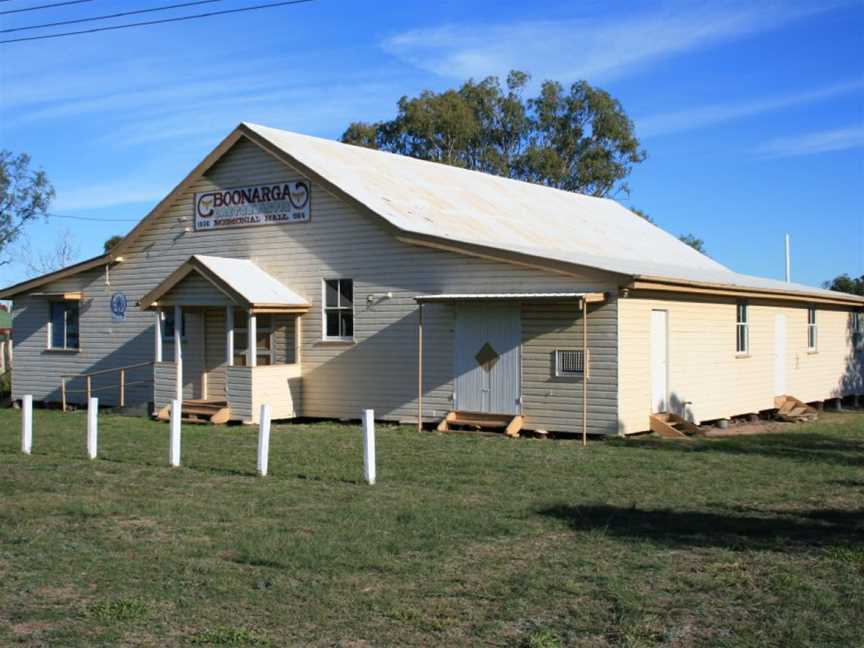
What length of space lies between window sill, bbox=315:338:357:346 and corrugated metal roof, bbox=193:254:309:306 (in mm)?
870

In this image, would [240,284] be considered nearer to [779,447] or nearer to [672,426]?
[672,426]

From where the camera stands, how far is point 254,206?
23.1 metres

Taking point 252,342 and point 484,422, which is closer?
point 484,422

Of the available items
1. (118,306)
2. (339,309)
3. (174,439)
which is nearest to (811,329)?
(339,309)

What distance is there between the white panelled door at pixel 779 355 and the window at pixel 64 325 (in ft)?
56.3

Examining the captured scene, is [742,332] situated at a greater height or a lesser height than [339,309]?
lesser

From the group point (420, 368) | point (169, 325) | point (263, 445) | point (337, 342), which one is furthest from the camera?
point (169, 325)

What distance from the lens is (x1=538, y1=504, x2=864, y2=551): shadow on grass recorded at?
31.0ft

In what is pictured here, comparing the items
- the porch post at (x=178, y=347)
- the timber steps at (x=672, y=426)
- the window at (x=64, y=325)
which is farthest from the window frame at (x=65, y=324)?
the timber steps at (x=672, y=426)

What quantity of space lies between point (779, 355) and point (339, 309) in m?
10.7

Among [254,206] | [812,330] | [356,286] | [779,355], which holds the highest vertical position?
[254,206]

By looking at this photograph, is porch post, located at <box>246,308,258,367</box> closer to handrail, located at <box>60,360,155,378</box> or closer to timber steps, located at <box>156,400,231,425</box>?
timber steps, located at <box>156,400,231,425</box>

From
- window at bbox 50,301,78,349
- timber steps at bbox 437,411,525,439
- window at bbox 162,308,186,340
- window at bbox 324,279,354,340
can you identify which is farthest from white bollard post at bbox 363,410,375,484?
window at bbox 50,301,78,349

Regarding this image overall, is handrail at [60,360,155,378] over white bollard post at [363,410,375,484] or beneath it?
over
